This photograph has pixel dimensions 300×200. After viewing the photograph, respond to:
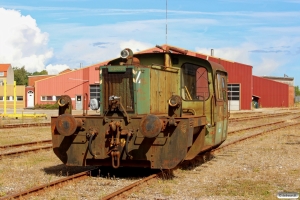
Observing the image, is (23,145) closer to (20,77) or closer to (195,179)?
(195,179)

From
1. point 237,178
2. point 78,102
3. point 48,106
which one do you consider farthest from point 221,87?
point 48,106

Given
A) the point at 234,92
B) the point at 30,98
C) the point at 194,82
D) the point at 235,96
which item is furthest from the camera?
the point at 30,98

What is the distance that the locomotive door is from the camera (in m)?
11.4

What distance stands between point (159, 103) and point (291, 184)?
3273 millimetres

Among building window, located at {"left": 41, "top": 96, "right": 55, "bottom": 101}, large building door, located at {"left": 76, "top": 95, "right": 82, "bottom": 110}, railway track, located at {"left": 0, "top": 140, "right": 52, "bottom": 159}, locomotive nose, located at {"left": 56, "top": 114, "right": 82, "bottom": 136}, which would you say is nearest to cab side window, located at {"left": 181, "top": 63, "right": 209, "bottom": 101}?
locomotive nose, located at {"left": 56, "top": 114, "right": 82, "bottom": 136}

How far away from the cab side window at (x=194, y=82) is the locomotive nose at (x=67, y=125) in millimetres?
3223

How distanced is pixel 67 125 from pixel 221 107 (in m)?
4.68

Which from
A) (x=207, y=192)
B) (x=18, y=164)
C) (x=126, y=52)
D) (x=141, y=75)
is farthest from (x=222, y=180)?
(x=18, y=164)

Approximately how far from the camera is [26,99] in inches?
2435

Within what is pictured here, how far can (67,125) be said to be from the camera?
889 centimetres

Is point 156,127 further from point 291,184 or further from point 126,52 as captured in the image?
point 291,184

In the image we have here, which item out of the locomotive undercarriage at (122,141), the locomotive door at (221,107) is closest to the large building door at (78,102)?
the locomotive door at (221,107)

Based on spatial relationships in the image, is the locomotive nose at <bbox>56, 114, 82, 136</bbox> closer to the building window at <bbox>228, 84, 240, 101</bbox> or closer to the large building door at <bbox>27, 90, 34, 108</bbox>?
the building window at <bbox>228, 84, 240, 101</bbox>

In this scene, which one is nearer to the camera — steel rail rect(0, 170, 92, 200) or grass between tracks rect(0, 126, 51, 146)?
steel rail rect(0, 170, 92, 200)
